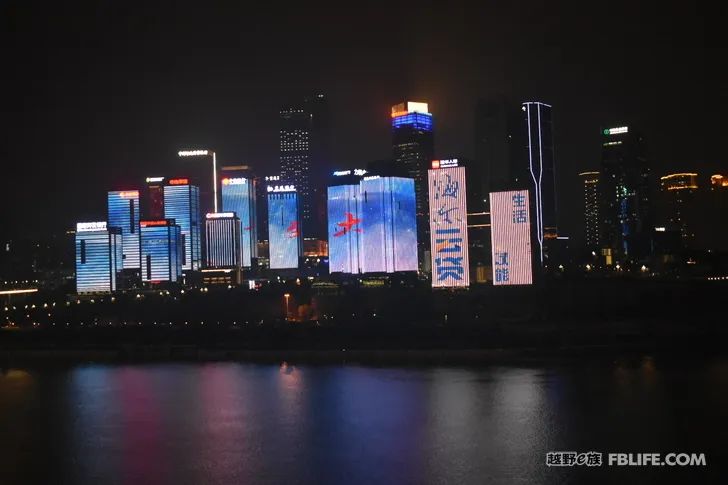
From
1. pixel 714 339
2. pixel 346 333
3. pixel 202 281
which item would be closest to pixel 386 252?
pixel 202 281

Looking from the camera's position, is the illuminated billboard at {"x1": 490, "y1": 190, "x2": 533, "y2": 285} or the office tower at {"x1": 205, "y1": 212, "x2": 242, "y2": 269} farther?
the office tower at {"x1": 205, "y1": 212, "x2": 242, "y2": 269}

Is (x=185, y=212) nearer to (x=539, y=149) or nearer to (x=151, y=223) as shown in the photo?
(x=151, y=223)

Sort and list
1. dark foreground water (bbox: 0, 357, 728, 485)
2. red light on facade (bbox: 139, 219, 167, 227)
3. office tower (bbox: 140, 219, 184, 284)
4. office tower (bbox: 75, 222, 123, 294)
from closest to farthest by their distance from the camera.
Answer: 1. dark foreground water (bbox: 0, 357, 728, 485)
2. office tower (bbox: 75, 222, 123, 294)
3. office tower (bbox: 140, 219, 184, 284)
4. red light on facade (bbox: 139, 219, 167, 227)

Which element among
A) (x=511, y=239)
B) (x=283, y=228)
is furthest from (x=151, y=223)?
(x=511, y=239)

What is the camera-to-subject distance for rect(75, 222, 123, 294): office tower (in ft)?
178

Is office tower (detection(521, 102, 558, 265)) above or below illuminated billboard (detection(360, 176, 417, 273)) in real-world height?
above

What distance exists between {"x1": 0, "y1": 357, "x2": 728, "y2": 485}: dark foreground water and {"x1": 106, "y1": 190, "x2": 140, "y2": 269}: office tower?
139 ft

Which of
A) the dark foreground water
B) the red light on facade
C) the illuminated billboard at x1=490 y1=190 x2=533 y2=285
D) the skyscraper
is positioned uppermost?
the skyscraper

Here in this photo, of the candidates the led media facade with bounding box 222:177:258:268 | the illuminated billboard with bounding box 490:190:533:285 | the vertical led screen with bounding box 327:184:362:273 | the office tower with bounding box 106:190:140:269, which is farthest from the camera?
the led media facade with bounding box 222:177:258:268

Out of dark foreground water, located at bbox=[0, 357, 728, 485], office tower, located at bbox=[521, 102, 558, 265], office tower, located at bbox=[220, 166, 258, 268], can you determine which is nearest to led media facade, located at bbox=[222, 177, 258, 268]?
office tower, located at bbox=[220, 166, 258, 268]

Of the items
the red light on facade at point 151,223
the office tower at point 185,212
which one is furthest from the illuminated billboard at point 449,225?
the office tower at point 185,212

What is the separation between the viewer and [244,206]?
71062mm

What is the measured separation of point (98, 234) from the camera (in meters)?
55.6

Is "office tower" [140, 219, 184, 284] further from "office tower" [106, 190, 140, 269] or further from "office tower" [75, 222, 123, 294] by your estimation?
"office tower" [75, 222, 123, 294]
